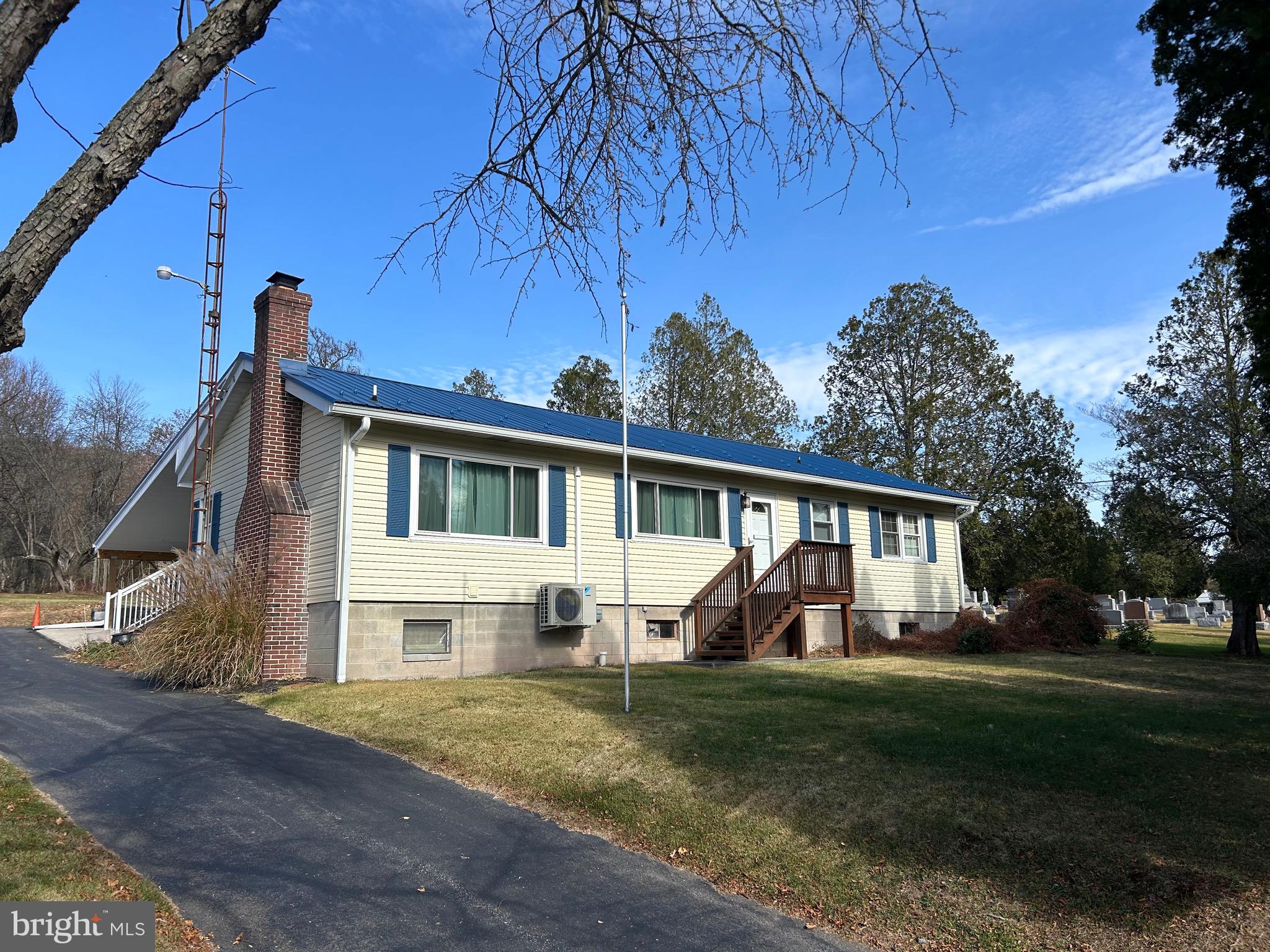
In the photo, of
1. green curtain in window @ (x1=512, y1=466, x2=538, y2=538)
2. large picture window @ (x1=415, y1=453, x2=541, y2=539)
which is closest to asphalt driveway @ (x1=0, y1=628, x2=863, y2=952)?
large picture window @ (x1=415, y1=453, x2=541, y2=539)

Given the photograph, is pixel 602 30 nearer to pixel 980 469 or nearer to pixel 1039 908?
pixel 1039 908

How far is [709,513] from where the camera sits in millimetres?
17484

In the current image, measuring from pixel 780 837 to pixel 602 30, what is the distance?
5.13m

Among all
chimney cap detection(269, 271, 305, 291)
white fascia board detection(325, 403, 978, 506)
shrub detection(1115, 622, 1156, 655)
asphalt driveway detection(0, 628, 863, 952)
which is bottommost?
asphalt driveway detection(0, 628, 863, 952)

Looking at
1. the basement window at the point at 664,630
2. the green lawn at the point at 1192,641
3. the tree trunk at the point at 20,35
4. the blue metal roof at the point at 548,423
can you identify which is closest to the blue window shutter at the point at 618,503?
the blue metal roof at the point at 548,423

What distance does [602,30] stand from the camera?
16.9ft

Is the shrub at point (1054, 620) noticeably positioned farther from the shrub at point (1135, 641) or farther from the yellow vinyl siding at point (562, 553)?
the yellow vinyl siding at point (562, 553)

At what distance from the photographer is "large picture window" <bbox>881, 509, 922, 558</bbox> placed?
20.8m

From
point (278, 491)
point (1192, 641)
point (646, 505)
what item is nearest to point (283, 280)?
point (278, 491)

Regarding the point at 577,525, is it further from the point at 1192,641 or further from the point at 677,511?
the point at 1192,641

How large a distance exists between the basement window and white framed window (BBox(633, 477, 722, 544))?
5.25 feet

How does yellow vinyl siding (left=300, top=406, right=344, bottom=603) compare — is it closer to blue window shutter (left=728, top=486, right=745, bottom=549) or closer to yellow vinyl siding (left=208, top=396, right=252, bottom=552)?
yellow vinyl siding (left=208, top=396, right=252, bottom=552)

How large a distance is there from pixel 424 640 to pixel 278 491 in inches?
126

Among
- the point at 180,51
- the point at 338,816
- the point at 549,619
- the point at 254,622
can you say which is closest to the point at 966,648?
the point at 549,619
